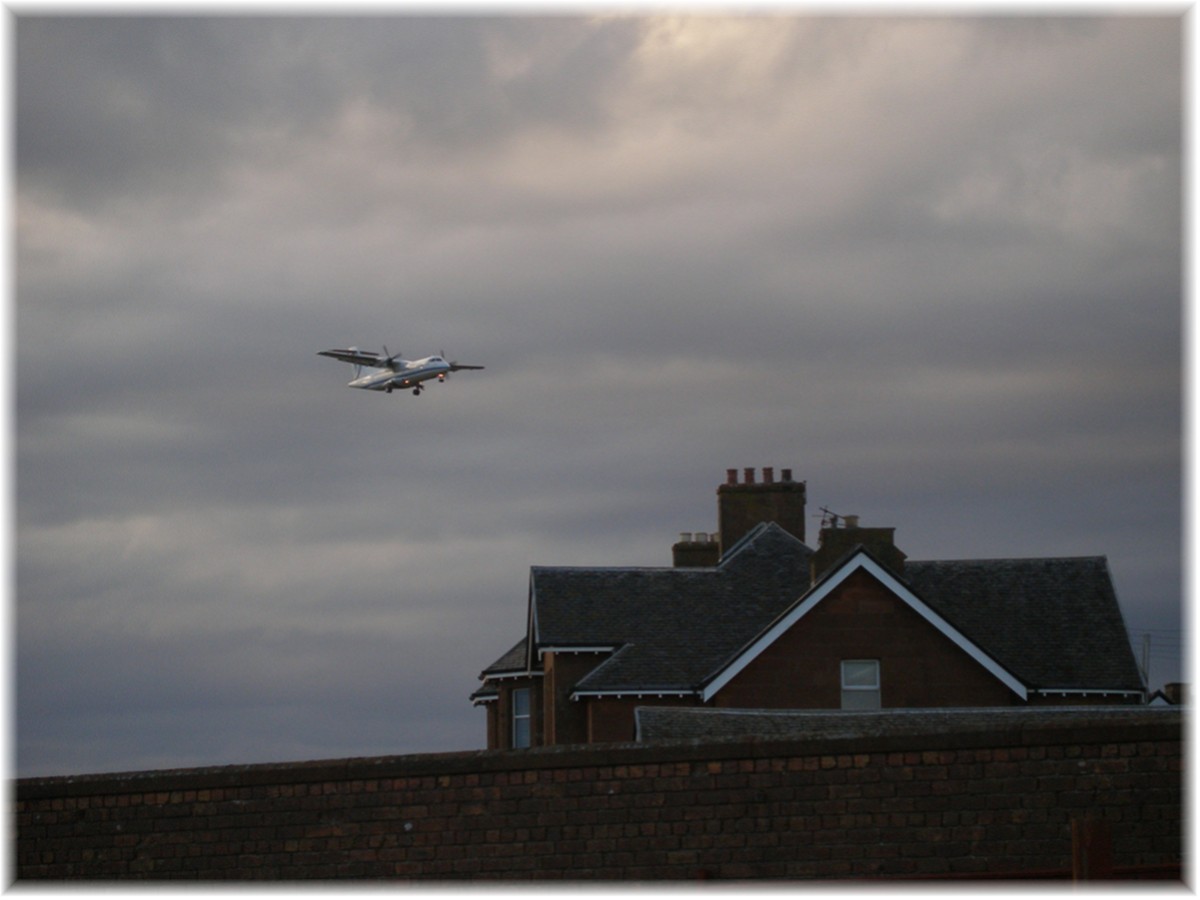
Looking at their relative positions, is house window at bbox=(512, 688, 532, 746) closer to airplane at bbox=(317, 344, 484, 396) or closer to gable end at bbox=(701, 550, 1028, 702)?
gable end at bbox=(701, 550, 1028, 702)

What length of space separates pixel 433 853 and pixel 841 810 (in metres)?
4.26

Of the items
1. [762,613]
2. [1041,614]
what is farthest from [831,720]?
[1041,614]

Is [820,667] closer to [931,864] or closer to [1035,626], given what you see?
[1035,626]

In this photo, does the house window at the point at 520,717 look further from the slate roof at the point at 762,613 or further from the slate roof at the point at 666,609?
the slate roof at the point at 666,609

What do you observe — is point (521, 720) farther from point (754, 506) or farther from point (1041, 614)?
point (1041, 614)

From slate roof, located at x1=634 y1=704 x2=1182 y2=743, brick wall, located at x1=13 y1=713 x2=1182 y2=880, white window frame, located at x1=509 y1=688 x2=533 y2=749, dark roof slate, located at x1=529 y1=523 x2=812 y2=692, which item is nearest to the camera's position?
brick wall, located at x1=13 y1=713 x2=1182 y2=880

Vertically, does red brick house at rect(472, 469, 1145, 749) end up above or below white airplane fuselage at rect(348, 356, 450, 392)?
below

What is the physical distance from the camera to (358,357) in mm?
60906

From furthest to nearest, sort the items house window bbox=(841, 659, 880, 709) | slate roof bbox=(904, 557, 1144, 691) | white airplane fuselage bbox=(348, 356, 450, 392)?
white airplane fuselage bbox=(348, 356, 450, 392), slate roof bbox=(904, 557, 1144, 691), house window bbox=(841, 659, 880, 709)

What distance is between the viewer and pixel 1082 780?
16453 mm

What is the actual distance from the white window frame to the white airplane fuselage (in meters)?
21.3

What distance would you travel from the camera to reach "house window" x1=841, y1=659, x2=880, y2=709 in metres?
34.1

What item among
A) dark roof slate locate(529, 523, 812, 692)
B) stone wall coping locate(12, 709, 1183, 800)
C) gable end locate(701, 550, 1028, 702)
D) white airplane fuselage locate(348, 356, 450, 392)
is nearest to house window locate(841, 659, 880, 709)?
gable end locate(701, 550, 1028, 702)

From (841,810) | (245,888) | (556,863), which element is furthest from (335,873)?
(841,810)
